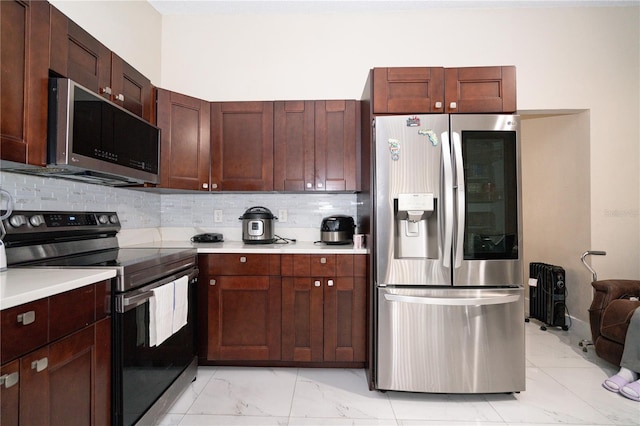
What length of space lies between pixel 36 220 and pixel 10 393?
994 millimetres

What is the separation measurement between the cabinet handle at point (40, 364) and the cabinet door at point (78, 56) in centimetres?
127

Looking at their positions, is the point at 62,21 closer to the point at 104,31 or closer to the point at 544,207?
the point at 104,31

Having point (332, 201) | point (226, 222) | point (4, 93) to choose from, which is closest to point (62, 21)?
point (4, 93)

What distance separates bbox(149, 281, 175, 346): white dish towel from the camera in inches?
65.1

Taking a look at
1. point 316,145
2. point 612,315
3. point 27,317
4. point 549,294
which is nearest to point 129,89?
point 316,145

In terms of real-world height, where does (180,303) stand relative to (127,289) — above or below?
below

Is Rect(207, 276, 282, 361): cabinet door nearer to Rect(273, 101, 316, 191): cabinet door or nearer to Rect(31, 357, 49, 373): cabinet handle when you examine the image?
Rect(273, 101, 316, 191): cabinet door

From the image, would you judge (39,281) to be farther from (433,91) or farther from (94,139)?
(433,91)

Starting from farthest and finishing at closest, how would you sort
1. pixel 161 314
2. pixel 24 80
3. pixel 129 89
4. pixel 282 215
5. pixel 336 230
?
pixel 282 215 < pixel 336 230 < pixel 129 89 < pixel 161 314 < pixel 24 80

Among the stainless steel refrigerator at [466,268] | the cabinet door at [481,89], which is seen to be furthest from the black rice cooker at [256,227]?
the cabinet door at [481,89]

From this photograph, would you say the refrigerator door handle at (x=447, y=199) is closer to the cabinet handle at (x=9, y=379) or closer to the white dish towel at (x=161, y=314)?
the white dish towel at (x=161, y=314)

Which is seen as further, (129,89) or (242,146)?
(242,146)

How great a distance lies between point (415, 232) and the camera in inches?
80.9

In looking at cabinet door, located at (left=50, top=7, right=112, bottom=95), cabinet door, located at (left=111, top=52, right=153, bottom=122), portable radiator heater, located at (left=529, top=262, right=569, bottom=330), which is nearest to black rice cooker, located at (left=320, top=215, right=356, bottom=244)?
cabinet door, located at (left=111, top=52, right=153, bottom=122)
